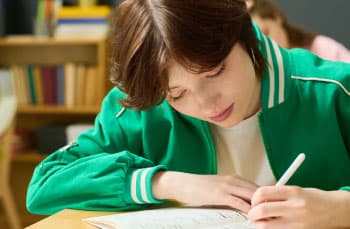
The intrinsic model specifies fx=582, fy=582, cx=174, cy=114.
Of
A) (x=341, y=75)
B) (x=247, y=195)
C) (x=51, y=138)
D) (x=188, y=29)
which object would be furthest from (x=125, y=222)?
(x=51, y=138)

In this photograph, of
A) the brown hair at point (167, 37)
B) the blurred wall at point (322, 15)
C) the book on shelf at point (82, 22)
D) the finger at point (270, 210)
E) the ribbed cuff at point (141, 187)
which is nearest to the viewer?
the finger at point (270, 210)

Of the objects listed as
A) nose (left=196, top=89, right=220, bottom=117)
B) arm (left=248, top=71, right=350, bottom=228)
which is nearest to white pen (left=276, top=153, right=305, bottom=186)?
arm (left=248, top=71, right=350, bottom=228)

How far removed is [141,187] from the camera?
1.07m

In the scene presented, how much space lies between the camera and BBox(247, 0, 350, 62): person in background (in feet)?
7.33

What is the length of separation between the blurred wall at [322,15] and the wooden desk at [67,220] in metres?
2.10

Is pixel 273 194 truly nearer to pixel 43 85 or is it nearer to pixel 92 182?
pixel 92 182

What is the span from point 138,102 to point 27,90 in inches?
99.5

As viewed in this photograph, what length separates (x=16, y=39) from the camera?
3.43 m

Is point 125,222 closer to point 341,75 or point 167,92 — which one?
point 167,92

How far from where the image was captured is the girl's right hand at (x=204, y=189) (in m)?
0.98

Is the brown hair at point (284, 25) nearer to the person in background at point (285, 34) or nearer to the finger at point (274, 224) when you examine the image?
the person in background at point (285, 34)

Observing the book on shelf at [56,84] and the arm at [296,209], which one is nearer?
the arm at [296,209]


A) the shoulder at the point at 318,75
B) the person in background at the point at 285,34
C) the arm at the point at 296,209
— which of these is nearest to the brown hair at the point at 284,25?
the person in background at the point at 285,34

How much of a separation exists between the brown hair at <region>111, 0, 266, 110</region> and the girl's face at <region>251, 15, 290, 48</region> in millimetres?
1186
